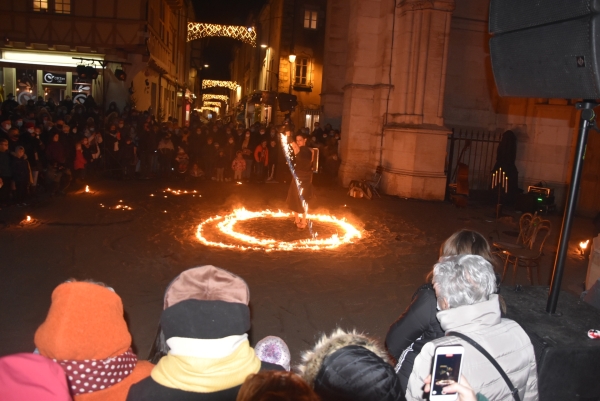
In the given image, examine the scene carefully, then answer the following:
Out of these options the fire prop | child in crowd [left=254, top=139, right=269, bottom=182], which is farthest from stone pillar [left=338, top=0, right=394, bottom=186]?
the fire prop

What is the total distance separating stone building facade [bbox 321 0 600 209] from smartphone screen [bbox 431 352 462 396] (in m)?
14.0

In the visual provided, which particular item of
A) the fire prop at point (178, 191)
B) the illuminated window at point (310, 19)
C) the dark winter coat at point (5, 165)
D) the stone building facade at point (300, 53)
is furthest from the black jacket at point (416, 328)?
the illuminated window at point (310, 19)

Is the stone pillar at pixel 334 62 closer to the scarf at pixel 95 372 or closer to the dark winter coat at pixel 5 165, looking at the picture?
the dark winter coat at pixel 5 165

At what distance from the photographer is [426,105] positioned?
1606 cm

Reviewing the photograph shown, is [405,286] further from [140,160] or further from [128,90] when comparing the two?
[128,90]

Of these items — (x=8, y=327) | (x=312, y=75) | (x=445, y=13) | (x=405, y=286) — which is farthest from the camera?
(x=312, y=75)

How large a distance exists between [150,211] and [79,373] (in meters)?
9.75

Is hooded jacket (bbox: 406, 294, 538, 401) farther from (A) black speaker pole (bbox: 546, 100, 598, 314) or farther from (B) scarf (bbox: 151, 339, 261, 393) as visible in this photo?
(B) scarf (bbox: 151, 339, 261, 393)

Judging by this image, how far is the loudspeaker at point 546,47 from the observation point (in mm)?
2949

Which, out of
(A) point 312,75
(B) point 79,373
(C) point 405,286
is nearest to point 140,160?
(C) point 405,286

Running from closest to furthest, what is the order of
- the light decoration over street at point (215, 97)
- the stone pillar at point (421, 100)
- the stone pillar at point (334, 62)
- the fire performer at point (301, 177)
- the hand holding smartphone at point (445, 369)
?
the hand holding smartphone at point (445, 369) < the fire performer at point (301, 177) < the stone pillar at point (421, 100) < the stone pillar at point (334, 62) < the light decoration over street at point (215, 97)

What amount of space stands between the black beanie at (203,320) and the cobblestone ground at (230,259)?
2.99 metres

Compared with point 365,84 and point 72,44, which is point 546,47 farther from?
point 72,44

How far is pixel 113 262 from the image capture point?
7863 millimetres
